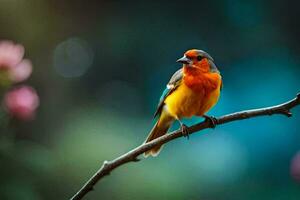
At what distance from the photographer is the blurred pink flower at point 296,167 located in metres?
1.04

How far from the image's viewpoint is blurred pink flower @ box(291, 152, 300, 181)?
3.41 ft

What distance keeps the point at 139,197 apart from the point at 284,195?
10.8 inches

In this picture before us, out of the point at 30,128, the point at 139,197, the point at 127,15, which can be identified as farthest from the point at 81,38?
the point at 139,197

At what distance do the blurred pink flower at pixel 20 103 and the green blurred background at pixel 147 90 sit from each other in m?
0.07

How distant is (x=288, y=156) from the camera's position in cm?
105

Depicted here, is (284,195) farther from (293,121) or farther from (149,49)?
(149,49)

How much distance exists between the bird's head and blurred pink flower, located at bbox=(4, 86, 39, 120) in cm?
38

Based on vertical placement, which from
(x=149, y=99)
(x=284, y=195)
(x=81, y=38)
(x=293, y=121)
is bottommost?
(x=284, y=195)

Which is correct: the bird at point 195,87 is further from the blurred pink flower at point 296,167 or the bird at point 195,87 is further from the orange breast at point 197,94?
the blurred pink flower at point 296,167

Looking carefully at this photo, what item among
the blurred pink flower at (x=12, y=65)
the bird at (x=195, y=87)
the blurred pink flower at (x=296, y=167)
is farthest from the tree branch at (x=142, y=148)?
the blurred pink flower at (x=296, y=167)

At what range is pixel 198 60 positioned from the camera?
2.25 ft

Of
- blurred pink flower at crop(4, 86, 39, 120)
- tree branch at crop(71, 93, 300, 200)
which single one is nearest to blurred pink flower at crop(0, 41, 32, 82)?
blurred pink flower at crop(4, 86, 39, 120)

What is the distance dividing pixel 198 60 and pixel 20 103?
0.40 meters

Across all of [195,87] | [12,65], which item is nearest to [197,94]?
[195,87]
